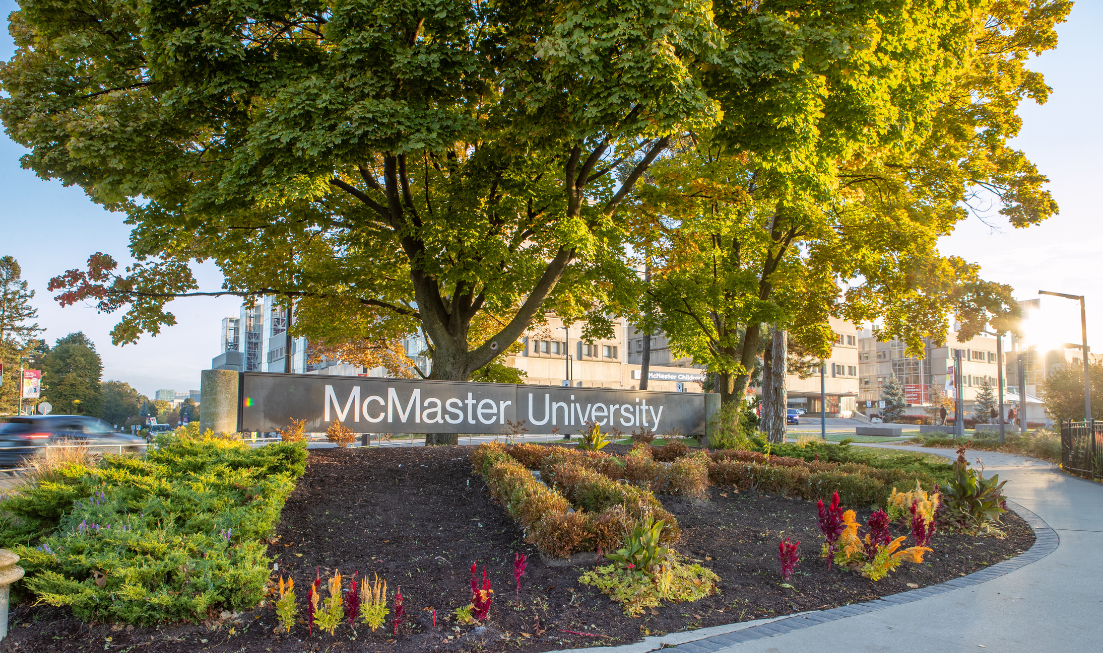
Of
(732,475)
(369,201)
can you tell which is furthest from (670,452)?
(369,201)

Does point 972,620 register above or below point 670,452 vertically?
below

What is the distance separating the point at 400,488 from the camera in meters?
7.89

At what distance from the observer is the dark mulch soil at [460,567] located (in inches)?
169

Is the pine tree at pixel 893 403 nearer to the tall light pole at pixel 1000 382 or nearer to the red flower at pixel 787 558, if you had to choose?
the tall light pole at pixel 1000 382

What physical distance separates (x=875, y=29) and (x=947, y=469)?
7898 mm

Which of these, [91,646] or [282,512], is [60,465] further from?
[91,646]

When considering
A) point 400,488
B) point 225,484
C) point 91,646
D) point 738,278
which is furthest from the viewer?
point 738,278

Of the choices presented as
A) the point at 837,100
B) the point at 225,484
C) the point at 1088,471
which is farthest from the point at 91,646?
the point at 1088,471

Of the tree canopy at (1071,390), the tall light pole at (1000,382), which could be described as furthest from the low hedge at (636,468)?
the tree canopy at (1071,390)

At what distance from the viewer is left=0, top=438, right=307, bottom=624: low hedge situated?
4.31 meters

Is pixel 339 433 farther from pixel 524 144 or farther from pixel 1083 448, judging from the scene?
pixel 1083 448

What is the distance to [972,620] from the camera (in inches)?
201

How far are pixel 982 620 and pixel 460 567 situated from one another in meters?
4.08

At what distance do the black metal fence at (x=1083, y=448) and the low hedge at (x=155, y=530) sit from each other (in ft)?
54.5
